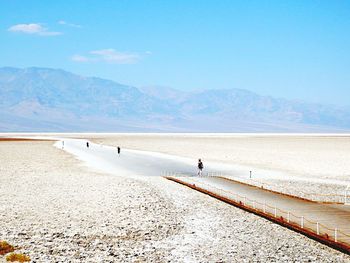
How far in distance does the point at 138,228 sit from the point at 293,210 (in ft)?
27.8

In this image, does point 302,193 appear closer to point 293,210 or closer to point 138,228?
point 293,210

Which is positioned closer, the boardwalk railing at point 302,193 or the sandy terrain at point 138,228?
the sandy terrain at point 138,228

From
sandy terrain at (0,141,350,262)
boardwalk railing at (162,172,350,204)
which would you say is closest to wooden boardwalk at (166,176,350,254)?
sandy terrain at (0,141,350,262)

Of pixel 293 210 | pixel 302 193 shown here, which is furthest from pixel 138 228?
pixel 302 193

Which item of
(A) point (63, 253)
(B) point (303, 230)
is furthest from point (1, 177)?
(B) point (303, 230)

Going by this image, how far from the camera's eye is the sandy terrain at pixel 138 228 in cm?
1831

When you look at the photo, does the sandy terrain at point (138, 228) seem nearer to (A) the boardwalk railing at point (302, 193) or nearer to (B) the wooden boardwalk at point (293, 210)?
(B) the wooden boardwalk at point (293, 210)

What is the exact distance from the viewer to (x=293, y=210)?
83.3 feet

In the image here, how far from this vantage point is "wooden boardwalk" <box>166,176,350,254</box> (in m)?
20.2

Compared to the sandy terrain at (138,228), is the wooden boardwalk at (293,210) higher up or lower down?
higher up

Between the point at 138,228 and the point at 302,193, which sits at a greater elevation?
the point at 302,193

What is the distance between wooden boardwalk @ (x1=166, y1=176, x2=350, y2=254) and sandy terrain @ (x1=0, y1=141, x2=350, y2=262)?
567mm

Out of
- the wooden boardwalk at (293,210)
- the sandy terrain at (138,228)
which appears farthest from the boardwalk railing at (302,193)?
the sandy terrain at (138,228)

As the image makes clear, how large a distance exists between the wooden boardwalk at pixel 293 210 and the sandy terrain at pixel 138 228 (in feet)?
1.86
